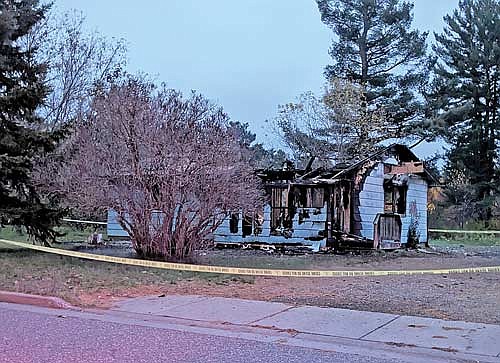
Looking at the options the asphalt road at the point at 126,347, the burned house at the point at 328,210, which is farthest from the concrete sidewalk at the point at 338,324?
the burned house at the point at 328,210

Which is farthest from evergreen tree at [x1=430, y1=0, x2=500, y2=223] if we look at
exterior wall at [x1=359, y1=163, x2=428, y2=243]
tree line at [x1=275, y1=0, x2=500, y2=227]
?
exterior wall at [x1=359, y1=163, x2=428, y2=243]

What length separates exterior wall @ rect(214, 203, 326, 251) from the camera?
21312mm

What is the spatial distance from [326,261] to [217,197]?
4747 millimetres

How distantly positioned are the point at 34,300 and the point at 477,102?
124ft

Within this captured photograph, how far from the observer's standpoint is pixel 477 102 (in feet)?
136

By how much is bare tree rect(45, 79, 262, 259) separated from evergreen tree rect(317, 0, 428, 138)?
91.5 feet

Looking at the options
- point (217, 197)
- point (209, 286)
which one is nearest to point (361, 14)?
point (217, 197)

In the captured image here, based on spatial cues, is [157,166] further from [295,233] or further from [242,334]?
[295,233]

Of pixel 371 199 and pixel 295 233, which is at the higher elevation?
pixel 371 199

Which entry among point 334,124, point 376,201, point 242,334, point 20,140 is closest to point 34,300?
point 242,334

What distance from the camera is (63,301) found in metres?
9.31

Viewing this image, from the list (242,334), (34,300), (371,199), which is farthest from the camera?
(371,199)

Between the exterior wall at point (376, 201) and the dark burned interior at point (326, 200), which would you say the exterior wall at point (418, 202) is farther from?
the dark burned interior at point (326, 200)

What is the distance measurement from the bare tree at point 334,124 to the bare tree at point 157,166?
24002 millimetres
